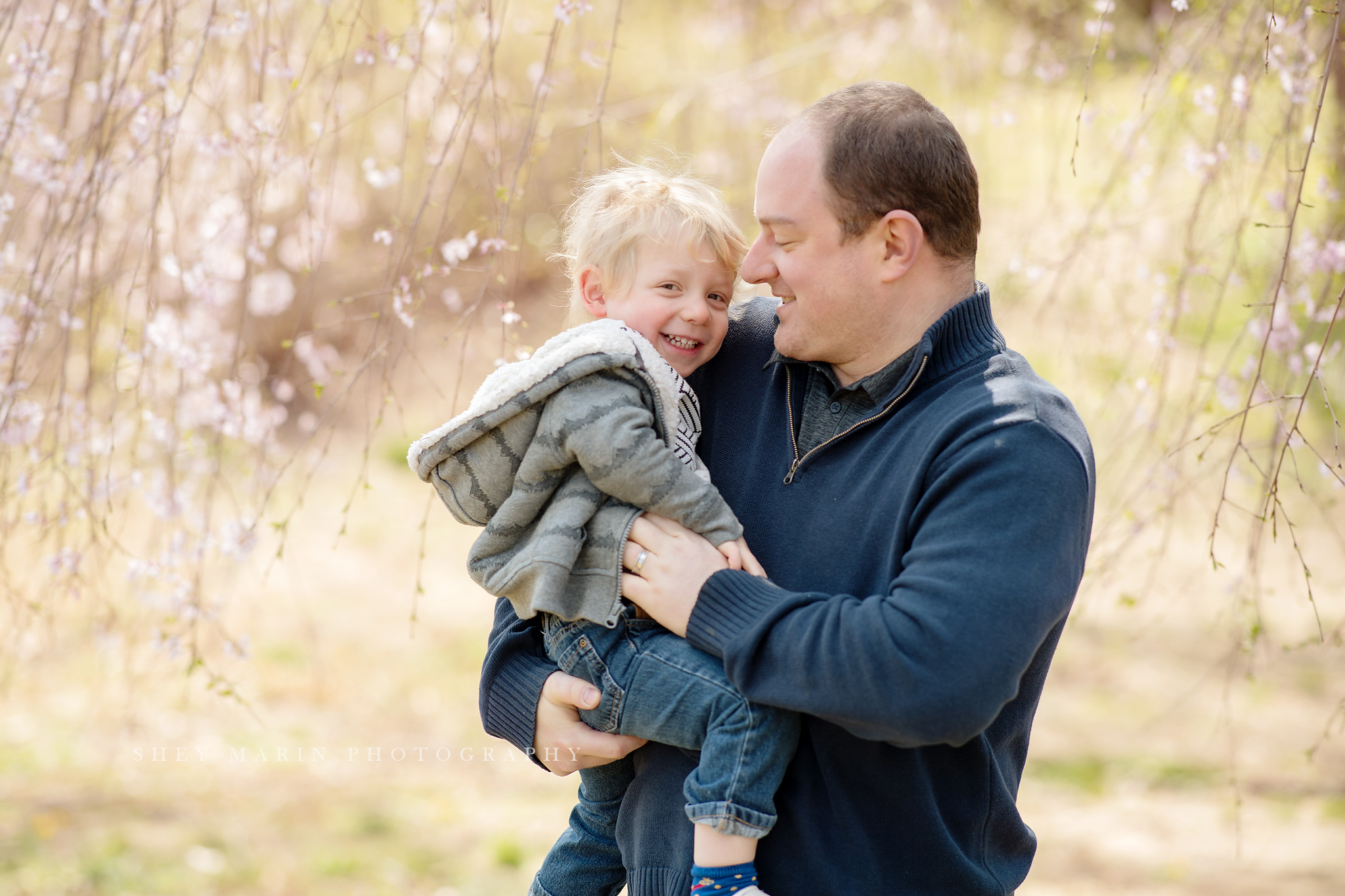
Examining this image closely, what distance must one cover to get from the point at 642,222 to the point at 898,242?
0.41m

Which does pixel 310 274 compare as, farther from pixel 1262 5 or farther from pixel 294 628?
pixel 294 628

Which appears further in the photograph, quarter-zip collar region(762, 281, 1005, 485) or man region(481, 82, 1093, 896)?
quarter-zip collar region(762, 281, 1005, 485)

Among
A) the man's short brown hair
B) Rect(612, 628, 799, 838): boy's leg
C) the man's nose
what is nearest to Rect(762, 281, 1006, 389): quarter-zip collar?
the man's short brown hair

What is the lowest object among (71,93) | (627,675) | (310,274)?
(627,675)

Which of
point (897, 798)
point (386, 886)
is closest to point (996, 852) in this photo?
point (897, 798)

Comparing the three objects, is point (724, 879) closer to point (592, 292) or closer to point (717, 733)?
point (717, 733)

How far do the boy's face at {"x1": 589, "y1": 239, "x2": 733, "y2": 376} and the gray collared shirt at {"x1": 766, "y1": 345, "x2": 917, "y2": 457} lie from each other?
0.47 feet

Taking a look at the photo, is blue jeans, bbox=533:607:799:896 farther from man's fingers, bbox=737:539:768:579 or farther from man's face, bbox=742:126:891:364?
man's face, bbox=742:126:891:364

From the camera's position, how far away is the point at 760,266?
5.24 ft

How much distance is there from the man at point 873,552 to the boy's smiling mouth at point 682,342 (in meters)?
0.13

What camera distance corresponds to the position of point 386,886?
3.79m

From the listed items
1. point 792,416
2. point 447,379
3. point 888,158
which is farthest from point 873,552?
point 447,379

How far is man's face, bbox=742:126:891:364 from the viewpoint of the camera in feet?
5.07

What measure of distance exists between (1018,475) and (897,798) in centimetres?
45
